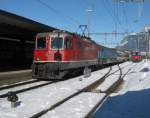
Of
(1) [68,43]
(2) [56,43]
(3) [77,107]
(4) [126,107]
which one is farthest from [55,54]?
(4) [126,107]

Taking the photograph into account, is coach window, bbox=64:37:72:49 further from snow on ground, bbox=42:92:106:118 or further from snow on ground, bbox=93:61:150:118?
snow on ground, bbox=93:61:150:118

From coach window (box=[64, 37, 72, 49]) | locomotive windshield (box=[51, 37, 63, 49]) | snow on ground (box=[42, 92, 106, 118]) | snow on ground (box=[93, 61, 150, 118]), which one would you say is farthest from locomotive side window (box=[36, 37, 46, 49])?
snow on ground (box=[93, 61, 150, 118])

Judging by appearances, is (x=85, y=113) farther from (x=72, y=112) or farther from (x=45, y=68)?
(x=45, y=68)

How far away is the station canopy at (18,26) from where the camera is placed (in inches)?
821

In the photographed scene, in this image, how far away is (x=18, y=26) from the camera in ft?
85.1

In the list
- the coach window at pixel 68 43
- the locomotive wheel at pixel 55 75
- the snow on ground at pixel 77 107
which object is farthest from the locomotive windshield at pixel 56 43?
the snow on ground at pixel 77 107

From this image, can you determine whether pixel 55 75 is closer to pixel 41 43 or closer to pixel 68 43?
pixel 68 43

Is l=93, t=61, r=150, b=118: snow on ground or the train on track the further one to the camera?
the train on track

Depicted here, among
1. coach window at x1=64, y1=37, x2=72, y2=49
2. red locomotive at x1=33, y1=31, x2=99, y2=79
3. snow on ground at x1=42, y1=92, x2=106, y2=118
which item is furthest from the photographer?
coach window at x1=64, y1=37, x2=72, y2=49

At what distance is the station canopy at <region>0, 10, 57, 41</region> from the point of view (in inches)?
821

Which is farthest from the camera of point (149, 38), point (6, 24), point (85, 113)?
point (149, 38)

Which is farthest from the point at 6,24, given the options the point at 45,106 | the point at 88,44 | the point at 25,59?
the point at 45,106

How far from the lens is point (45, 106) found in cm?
1017

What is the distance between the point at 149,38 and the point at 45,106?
263 feet
